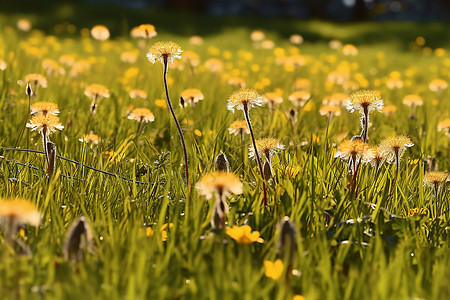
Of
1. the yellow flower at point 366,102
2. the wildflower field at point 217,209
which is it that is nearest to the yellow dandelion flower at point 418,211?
the wildflower field at point 217,209

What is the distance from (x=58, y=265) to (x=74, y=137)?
1076mm

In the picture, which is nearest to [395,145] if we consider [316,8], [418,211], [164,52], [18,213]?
[418,211]

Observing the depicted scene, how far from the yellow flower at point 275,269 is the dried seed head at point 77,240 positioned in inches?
16.3

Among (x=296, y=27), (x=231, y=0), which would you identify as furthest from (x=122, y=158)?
(x=231, y=0)

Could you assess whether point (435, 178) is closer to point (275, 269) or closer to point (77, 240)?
point (275, 269)

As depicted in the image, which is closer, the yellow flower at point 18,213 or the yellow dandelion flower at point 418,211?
the yellow flower at point 18,213

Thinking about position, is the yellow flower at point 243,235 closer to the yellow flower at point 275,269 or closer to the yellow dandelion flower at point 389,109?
the yellow flower at point 275,269

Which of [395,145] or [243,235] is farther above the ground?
[395,145]

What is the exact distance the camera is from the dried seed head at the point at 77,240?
1.06 m

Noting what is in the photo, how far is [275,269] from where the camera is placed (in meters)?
1.12

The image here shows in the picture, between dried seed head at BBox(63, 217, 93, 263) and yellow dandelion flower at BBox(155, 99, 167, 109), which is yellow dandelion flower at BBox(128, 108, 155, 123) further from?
dried seed head at BBox(63, 217, 93, 263)

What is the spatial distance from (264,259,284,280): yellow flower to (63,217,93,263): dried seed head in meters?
0.41

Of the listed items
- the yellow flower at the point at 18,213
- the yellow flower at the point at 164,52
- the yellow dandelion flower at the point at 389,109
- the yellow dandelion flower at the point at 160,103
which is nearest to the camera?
the yellow flower at the point at 18,213

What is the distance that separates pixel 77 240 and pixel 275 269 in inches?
17.9
